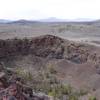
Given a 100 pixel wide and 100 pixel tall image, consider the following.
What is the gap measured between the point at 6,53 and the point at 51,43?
14.8 feet

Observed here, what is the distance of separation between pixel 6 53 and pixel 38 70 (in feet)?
15.5

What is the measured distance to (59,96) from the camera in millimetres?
26141

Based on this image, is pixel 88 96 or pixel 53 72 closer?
pixel 88 96

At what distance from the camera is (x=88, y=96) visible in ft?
87.7

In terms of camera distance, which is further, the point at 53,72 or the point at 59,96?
the point at 53,72

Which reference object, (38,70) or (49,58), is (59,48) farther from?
(38,70)

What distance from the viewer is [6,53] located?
37281mm

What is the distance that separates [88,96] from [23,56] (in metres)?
12.3

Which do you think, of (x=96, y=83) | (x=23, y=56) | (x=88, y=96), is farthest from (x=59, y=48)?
(x=88, y=96)

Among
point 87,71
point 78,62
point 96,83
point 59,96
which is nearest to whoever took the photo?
point 59,96

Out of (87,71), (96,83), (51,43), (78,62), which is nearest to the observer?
(96,83)

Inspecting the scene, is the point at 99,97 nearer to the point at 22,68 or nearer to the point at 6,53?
the point at 22,68

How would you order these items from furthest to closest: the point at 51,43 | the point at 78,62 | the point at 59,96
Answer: the point at 51,43, the point at 78,62, the point at 59,96

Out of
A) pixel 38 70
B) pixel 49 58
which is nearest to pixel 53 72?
pixel 38 70
